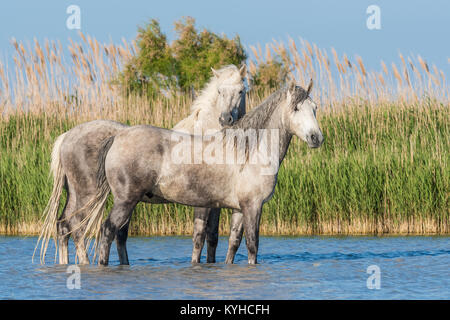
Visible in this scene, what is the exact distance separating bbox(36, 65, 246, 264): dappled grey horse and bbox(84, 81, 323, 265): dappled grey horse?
426 millimetres

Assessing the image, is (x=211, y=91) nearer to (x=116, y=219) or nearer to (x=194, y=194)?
(x=194, y=194)

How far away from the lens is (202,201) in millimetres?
7969

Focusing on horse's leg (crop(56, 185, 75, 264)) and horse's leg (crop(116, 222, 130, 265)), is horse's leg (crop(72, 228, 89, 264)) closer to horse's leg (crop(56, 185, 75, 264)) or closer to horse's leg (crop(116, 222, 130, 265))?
horse's leg (crop(56, 185, 75, 264))

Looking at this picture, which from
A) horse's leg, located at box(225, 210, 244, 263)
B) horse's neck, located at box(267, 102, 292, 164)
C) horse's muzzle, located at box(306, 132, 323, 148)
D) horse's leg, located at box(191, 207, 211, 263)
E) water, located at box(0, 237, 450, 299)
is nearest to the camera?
water, located at box(0, 237, 450, 299)

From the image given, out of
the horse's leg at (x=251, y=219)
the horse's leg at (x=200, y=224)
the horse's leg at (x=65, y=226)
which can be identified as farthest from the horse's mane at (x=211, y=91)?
the horse's leg at (x=65, y=226)

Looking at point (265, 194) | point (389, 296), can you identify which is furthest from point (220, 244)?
point (389, 296)

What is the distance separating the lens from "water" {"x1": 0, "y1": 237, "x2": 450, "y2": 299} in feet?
22.6

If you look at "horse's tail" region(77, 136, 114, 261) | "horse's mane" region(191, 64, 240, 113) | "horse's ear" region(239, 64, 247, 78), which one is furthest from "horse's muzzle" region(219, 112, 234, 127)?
"horse's tail" region(77, 136, 114, 261)

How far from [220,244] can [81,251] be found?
2981 millimetres

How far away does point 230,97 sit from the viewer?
8531mm

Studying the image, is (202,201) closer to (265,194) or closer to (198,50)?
(265,194)

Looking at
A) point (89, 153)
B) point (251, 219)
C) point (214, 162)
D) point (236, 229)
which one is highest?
point (89, 153)

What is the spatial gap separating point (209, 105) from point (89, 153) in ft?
4.78

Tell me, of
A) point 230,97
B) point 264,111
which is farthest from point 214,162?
point 230,97
